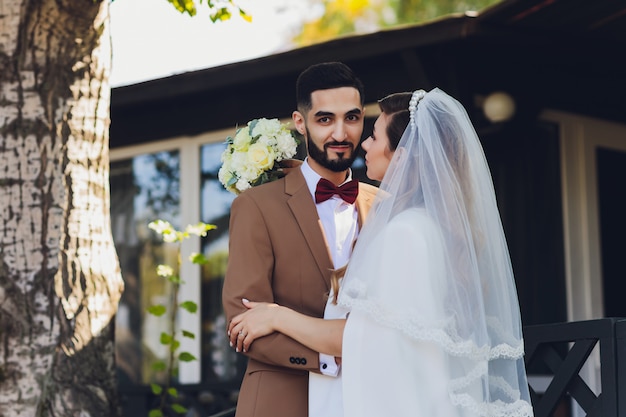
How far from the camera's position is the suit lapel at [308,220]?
11.6 feet

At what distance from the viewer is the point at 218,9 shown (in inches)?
204

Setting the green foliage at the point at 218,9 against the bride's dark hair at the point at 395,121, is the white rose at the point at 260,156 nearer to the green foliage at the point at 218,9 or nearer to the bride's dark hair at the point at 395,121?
the bride's dark hair at the point at 395,121

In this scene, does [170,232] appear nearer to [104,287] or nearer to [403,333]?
[104,287]

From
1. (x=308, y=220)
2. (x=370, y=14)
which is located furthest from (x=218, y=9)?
(x=370, y=14)

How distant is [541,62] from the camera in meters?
6.31

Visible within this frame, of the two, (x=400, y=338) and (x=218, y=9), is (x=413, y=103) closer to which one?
(x=400, y=338)

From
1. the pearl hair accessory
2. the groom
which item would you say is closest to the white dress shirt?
the groom

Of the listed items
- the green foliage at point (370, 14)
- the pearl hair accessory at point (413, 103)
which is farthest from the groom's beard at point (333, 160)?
the green foliage at point (370, 14)

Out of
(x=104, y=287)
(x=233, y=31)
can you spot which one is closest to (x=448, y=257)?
(x=104, y=287)

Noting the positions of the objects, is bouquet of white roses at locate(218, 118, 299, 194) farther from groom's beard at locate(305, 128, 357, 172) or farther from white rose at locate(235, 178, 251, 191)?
groom's beard at locate(305, 128, 357, 172)

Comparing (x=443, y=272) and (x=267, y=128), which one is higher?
(x=267, y=128)

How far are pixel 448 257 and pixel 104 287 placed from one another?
203cm

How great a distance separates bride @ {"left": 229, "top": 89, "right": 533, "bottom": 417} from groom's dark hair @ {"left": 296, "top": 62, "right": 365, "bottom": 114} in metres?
0.35

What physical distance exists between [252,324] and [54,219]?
60.1 inches
